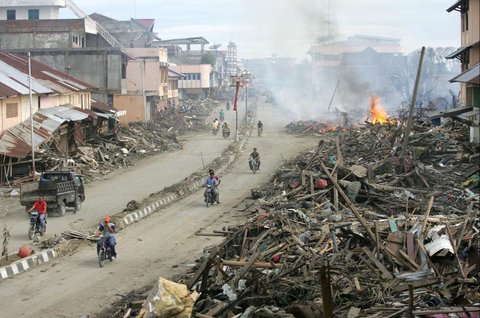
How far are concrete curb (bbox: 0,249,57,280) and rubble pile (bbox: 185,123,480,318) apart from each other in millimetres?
4482

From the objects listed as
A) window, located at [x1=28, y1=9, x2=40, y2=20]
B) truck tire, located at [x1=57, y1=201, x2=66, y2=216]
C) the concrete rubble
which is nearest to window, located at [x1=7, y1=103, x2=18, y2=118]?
the concrete rubble

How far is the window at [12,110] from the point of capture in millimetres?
33131

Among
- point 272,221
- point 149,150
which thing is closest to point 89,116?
point 149,150

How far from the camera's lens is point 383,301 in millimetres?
11125

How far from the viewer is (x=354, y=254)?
1386 centimetres

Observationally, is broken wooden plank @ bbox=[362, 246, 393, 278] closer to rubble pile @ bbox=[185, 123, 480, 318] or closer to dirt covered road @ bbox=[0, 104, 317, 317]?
rubble pile @ bbox=[185, 123, 480, 318]

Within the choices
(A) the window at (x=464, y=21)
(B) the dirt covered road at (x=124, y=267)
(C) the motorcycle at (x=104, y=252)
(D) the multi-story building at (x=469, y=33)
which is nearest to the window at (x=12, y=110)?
(B) the dirt covered road at (x=124, y=267)

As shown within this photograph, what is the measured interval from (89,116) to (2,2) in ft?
155

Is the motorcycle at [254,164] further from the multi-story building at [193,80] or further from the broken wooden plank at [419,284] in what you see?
the multi-story building at [193,80]

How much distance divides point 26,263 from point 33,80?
23.6m

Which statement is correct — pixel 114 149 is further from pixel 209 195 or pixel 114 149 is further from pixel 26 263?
pixel 26 263

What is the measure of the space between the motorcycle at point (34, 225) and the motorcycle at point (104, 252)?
360cm

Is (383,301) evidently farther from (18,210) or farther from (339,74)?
(339,74)

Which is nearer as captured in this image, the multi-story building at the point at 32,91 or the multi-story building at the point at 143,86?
the multi-story building at the point at 32,91
